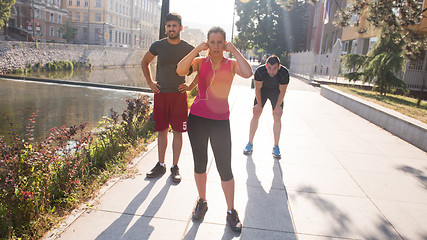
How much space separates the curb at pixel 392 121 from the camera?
23.4 feet

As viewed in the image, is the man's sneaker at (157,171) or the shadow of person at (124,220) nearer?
the shadow of person at (124,220)

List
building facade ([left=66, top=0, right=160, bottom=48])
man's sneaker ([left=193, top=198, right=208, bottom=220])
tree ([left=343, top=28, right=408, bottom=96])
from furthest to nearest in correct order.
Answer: building facade ([left=66, top=0, right=160, bottom=48]), tree ([left=343, top=28, right=408, bottom=96]), man's sneaker ([left=193, top=198, right=208, bottom=220])

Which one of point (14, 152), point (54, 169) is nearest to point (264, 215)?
point (54, 169)

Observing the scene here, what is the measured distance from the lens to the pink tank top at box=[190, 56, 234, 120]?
312cm

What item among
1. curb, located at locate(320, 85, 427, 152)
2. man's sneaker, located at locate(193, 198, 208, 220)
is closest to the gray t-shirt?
man's sneaker, located at locate(193, 198, 208, 220)

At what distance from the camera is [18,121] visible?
10430mm

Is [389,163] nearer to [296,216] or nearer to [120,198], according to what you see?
[296,216]

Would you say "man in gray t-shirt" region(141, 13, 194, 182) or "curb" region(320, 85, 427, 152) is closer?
"man in gray t-shirt" region(141, 13, 194, 182)

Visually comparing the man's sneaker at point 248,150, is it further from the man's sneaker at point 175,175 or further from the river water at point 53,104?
the river water at point 53,104

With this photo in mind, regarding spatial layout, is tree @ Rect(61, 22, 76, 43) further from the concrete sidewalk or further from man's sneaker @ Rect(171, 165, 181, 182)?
man's sneaker @ Rect(171, 165, 181, 182)

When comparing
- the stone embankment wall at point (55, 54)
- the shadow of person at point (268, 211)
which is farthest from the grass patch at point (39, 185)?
the stone embankment wall at point (55, 54)

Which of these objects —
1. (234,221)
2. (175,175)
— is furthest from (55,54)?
(234,221)

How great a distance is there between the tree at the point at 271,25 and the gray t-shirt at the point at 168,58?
→ 4994 centimetres

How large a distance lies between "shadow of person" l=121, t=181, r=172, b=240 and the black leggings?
32.5 inches
